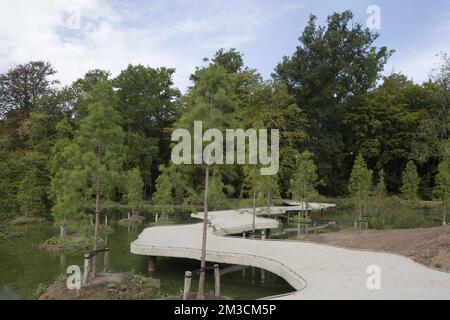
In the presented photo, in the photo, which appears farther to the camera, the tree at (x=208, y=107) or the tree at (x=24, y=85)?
the tree at (x=24, y=85)

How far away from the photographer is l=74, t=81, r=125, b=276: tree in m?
10.2

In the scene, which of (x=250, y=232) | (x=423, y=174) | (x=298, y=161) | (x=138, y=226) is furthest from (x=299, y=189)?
(x=423, y=174)

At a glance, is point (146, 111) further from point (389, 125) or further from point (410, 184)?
point (389, 125)

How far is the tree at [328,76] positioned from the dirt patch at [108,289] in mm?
28720

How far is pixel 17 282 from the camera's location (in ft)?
38.3

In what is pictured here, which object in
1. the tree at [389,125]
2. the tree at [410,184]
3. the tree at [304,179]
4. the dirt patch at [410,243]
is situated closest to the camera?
the dirt patch at [410,243]

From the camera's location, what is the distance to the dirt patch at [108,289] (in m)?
9.47

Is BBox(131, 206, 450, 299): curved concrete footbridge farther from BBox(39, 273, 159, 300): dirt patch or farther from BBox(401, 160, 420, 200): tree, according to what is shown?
BBox(401, 160, 420, 200): tree

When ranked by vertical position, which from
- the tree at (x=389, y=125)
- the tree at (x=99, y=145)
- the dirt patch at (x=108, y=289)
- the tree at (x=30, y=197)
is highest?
the tree at (x=389, y=125)

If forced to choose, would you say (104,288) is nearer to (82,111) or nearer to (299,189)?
(299,189)

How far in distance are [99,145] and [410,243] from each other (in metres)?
10.1

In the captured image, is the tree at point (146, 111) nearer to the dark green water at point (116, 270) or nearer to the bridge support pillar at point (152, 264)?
the dark green water at point (116, 270)

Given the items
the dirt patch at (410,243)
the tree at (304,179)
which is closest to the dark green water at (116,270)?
the dirt patch at (410,243)

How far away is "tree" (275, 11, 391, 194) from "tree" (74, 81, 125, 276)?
28.8m
